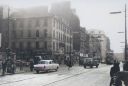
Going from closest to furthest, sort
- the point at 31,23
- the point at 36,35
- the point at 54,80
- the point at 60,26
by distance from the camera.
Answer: the point at 54,80, the point at 36,35, the point at 31,23, the point at 60,26

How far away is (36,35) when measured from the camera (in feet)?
216

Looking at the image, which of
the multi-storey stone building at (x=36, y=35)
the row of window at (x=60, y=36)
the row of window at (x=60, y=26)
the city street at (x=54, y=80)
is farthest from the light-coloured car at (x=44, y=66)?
the row of window at (x=60, y=26)

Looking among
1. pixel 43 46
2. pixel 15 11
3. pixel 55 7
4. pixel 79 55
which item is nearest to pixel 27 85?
pixel 43 46

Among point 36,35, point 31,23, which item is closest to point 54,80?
point 36,35

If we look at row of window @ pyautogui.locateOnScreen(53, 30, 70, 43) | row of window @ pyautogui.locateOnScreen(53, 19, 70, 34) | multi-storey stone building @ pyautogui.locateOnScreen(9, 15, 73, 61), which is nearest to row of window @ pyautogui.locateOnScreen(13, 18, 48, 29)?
multi-storey stone building @ pyautogui.locateOnScreen(9, 15, 73, 61)

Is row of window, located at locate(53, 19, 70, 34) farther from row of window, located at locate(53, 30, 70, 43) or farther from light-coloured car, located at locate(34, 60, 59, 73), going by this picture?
light-coloured car, located at locate(34, 60, 59, 73)

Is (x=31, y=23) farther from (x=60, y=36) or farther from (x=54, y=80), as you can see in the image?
(x=54, y=80)

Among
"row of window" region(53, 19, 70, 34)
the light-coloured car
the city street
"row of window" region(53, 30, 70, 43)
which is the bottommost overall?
the city street

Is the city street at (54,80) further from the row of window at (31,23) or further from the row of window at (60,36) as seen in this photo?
the row of window at (60,36)

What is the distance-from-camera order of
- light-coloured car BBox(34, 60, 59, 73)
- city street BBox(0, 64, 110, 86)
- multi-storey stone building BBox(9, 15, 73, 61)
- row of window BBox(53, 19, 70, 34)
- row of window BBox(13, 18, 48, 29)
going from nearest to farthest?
city street BBox(0, 64, 110, 86) < light-coloured car BBox(34, 60, 59, 73) < multi-storey stone building BBox(9, 15, 73, 61) < row of window BBox(13, 18, 48, 29) < row of window BBox(53, 19, 70, 34)

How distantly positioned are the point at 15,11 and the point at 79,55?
99.2 feet

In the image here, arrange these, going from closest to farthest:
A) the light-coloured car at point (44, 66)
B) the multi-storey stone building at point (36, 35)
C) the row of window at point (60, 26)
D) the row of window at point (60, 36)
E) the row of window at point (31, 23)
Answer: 1. the light-coloured car at point (44, 66)
2. the multi-storey stone building at point (36, 35)
3. the row of window at point (31, 23)
4. the row of window at point (60, 36)
5. the row of window at point (60, 26)

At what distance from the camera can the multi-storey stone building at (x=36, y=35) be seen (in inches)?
2522

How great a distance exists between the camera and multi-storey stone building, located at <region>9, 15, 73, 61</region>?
64062 mm
